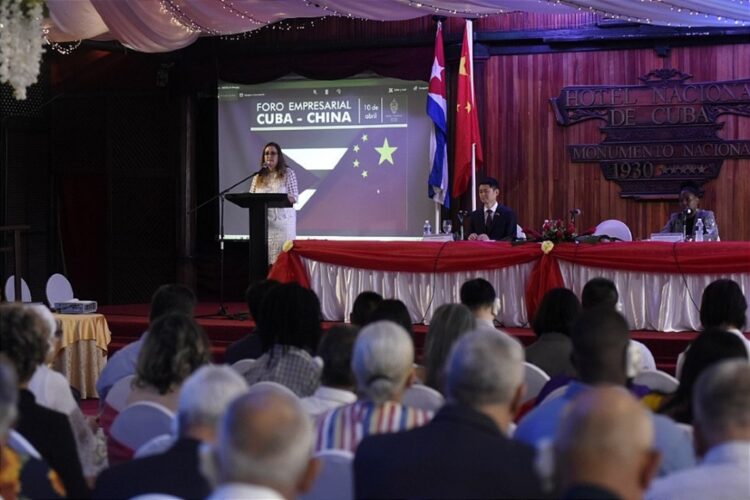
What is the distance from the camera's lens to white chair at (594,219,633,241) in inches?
374

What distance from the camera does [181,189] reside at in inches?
440

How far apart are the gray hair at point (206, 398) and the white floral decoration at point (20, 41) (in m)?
4.14

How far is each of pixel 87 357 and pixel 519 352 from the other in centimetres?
557

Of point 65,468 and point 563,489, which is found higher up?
point 563,489

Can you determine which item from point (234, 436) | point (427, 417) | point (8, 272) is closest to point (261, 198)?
point (8, 272)

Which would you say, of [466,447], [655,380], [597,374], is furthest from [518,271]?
[466,447]

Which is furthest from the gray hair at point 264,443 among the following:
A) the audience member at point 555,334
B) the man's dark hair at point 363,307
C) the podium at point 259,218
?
the podium at point 259,218

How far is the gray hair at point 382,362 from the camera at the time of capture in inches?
121

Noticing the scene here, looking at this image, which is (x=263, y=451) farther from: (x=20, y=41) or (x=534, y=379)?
(x=20, y=41)

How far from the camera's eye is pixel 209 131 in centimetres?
1158

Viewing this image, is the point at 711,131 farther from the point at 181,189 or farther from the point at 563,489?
the point at 563,489

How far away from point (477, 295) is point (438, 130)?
16.8 ft

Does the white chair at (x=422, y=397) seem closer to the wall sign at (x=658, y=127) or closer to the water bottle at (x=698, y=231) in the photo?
the water bottle at (x=698, y=231)

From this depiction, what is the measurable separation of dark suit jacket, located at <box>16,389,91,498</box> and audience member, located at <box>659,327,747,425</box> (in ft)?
5.85
